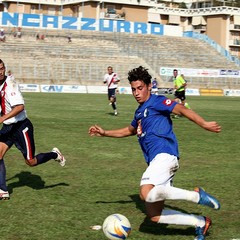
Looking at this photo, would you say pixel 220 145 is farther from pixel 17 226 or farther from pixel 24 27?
pixel 24 27

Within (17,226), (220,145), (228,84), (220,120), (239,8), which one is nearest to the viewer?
(17,226)

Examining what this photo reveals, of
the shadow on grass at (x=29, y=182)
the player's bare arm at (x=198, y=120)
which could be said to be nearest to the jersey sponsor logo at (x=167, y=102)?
the player's bare arm at (x=198, y=120)

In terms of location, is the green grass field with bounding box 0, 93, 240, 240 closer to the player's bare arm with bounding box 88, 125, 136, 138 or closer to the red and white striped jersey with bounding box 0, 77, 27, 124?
the player's bare arm with bounding box 88, 125, 136, 138

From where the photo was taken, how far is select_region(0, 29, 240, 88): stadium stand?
54438 mm

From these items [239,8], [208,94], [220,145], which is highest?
[239,8]

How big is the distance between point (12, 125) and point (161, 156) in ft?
10.1

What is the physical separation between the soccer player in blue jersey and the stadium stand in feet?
149

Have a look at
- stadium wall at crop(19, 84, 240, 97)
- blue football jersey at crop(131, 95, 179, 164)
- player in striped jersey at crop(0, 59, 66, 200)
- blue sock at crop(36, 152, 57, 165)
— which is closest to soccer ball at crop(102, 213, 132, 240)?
blue football jersey at crop(131, 95, 179, 164)

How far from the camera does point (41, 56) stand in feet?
187

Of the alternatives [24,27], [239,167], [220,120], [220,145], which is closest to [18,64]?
[24,27]

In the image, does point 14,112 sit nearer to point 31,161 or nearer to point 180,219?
point 31,161

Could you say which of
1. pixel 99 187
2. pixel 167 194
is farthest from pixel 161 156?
pixel 99 187

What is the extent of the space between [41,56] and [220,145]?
144 feet

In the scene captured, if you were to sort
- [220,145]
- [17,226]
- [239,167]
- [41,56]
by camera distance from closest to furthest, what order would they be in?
[17,226], [239,167], [220,145], [41,56]
